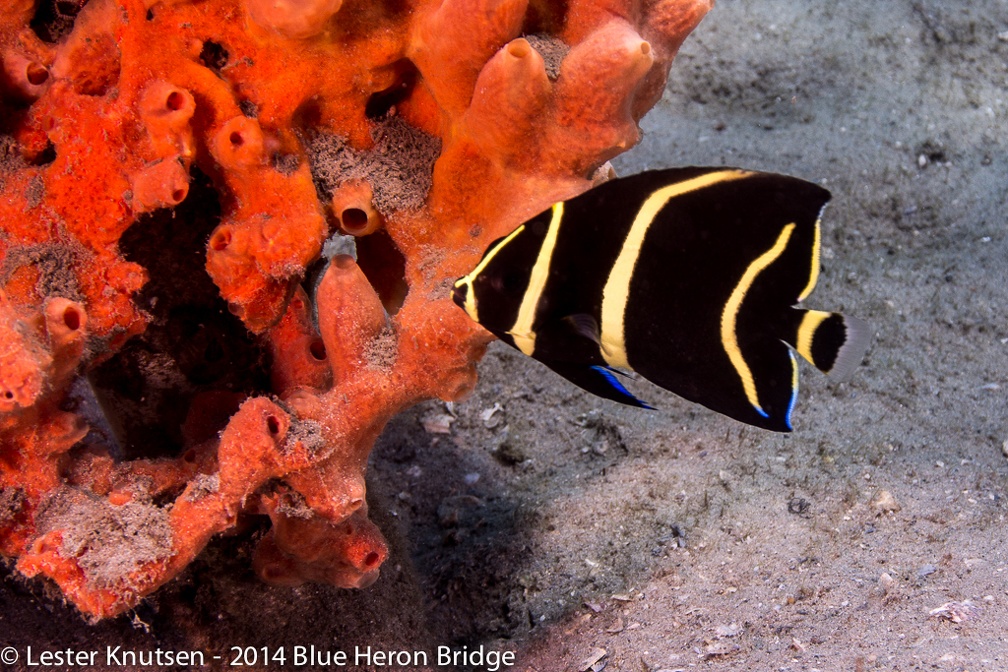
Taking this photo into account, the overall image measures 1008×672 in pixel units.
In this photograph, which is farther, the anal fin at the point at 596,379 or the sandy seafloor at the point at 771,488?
the sandy seafloor at the point at 771,488

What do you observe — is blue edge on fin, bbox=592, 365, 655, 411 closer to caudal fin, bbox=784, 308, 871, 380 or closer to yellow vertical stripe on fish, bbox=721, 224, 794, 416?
yellow vertical stripe on fish, bbox=721, 224, 794, 416

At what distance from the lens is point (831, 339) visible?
1461 millimetres

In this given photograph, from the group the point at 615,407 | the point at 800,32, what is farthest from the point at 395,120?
the point at 800,32

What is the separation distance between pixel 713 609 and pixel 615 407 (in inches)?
57.6

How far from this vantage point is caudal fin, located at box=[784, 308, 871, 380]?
144cm

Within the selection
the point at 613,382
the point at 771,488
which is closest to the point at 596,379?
the point at 613,382

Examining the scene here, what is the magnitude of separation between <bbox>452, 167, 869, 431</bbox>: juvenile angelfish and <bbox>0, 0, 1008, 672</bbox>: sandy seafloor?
1199mm

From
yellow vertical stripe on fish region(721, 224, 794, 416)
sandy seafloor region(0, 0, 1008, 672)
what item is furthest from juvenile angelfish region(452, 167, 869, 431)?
sandy seafloor region(0, 0, 1008, 672)

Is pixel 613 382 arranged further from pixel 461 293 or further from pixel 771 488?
pixel 771 488

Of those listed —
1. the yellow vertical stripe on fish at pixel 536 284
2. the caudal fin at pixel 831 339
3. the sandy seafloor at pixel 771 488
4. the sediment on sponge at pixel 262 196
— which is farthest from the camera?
the sandy seafloor at pixel 771 488

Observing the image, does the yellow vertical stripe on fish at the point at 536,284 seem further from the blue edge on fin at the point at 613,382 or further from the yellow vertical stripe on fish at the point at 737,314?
the yellow vertical stripe on fish at the point at 737,314

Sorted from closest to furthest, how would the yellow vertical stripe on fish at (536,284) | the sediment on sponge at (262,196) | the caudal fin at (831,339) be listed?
the caudal fin at (831,339) < the yellow vertical stripe on fish at (536,284) < the sediment on sponge at (262,196)

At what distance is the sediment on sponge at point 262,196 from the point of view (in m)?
1.87

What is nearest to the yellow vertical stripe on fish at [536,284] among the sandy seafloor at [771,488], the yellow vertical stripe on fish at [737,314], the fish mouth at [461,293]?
the fish mouth at [461,293]
